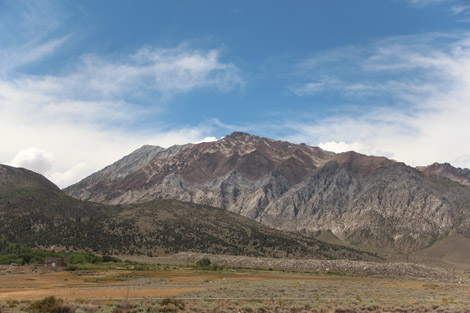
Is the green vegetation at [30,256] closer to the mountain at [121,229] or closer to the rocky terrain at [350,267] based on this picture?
the mountain at [121,229]

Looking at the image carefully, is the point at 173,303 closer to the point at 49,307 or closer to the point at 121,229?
the point at 49,307

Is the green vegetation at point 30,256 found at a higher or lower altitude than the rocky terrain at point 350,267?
higher

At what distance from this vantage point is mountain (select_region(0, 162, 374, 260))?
133m

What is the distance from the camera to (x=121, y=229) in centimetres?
15638

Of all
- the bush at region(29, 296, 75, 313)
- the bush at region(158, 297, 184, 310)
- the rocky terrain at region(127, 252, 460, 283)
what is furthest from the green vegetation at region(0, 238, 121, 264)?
the bush at region(29, 296, 75, 313)

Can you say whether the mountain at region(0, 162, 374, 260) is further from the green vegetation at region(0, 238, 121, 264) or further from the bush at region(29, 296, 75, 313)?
the bush at region(29, 296, 75, 313)

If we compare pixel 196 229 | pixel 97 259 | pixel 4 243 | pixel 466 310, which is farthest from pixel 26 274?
pixel 196 229

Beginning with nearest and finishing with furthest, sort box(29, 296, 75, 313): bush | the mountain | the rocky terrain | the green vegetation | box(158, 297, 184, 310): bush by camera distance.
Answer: box(29, 296, 75, 313): bush, box(158, 297, 184, 310): bush, the green vegetation, the rocky terrain, the mountain

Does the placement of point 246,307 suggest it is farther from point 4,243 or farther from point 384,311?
point 4,243

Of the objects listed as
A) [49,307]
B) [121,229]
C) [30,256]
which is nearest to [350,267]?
[30,256]

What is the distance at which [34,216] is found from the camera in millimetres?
141250

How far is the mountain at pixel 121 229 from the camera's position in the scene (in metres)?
133

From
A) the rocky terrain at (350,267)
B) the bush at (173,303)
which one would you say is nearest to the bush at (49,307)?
the bush at (173,303)

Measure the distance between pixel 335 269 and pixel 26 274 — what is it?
7484 centimetres
